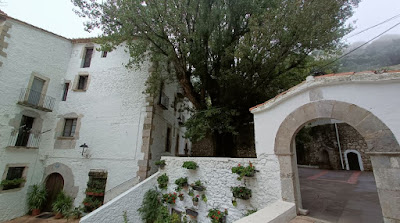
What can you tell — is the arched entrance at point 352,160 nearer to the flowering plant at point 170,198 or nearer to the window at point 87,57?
the flowering plant at point 170,198

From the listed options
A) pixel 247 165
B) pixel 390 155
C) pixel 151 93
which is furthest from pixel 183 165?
pixel 390 155

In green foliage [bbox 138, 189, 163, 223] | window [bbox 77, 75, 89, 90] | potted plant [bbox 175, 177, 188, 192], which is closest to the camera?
potted plant [bbox 175, 177, 188, 192]

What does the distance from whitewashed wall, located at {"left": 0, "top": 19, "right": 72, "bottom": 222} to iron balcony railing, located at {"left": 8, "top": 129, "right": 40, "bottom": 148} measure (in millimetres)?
212

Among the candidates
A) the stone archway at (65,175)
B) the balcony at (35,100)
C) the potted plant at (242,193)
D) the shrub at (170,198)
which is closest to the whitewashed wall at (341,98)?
the potted plant at (242,193)

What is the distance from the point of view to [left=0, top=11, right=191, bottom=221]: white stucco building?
729cm

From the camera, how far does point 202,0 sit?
20.4ft

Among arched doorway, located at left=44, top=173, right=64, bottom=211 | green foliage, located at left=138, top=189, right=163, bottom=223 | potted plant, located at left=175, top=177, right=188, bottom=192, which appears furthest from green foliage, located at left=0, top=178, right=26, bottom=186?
potted plant, located at left=175, top=177, right=188, bottom=192

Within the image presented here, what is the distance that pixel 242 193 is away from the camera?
4.38 m

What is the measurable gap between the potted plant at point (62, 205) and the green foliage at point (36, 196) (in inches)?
26.1

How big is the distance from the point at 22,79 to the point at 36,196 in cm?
544

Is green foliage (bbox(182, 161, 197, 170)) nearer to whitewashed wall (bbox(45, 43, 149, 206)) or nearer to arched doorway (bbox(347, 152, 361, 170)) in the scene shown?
whitewashed wall (bbox(45, 43, 149, 206))

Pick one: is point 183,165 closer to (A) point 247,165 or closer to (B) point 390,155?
(A) point 247,165

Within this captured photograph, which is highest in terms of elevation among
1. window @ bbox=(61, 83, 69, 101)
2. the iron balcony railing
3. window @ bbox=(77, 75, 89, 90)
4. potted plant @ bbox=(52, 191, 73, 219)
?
window @ bbox=(77, 75, 89, 90)

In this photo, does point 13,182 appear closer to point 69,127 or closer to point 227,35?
point 69,127
